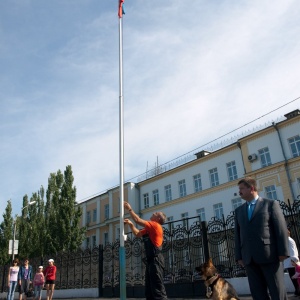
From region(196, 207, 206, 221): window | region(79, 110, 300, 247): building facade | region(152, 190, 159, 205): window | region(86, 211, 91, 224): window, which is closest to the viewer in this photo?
region(79, 110, 300, 247): building facade

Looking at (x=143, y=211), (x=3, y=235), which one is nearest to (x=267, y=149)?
(x=143, y=211)

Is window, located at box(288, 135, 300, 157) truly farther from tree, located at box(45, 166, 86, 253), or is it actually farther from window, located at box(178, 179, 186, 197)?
tree, located at box(45, 166, 86, 253)

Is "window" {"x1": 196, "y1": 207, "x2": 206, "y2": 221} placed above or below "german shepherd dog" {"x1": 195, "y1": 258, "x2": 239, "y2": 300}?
above

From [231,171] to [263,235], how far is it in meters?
27.1

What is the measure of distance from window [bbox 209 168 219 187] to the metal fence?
1688 cm

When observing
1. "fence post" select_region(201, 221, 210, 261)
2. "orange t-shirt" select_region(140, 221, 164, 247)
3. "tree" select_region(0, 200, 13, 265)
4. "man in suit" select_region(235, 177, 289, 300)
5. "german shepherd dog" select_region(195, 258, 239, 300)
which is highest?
"tree" select_region(0, 200, 13, 265)

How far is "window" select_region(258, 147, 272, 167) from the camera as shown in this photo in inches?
1087

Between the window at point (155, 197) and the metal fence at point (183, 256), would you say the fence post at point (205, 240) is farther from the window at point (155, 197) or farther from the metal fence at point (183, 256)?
the window at point (155, 197)

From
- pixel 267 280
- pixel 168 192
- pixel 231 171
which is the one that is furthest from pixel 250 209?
pixel 168 192

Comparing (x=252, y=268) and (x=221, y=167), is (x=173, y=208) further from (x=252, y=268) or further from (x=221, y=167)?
(x=252, y=268)

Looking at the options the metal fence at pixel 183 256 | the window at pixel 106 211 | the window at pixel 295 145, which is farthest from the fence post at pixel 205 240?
the window at pixel 106 211

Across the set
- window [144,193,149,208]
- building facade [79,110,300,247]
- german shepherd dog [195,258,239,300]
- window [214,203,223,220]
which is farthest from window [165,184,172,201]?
german shepherd dog [195,258,239,300]

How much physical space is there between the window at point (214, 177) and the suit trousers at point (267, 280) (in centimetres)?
2781

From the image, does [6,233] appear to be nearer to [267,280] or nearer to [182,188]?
[182,188]
